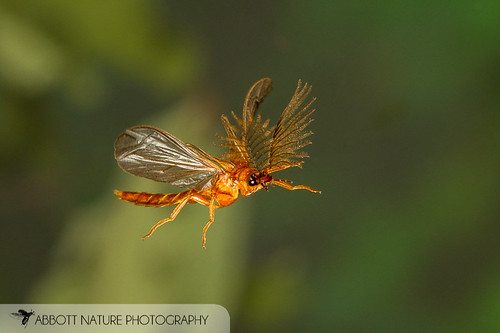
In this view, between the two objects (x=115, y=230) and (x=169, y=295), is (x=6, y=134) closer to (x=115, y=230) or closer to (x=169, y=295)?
(x=115, y=230)

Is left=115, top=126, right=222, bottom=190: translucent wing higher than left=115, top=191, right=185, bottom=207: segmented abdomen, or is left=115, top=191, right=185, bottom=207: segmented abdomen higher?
left=115, top=126, right=222, bottom=190: translucent wing

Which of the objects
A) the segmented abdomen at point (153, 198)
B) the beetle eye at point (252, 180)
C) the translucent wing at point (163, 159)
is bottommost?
the segmented abdomen at point (153, 198)

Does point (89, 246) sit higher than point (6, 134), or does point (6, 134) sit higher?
point (6, 134)

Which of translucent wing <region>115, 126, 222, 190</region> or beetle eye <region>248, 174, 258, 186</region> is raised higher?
translucent wing <region>115, 126, 222, 190</region>

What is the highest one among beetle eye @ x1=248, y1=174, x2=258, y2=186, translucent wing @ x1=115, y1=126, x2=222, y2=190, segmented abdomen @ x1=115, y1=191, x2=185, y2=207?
translucent wing @ x1=115, y1=126, x2=222, y2=190

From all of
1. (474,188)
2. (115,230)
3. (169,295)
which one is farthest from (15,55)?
(474,188)
